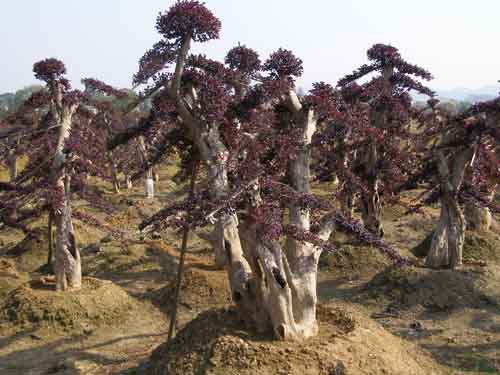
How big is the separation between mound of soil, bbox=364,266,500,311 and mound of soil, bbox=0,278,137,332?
6.69 meters

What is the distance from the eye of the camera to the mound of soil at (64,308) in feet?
40.2

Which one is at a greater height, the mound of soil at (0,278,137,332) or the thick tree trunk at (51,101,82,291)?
the thick tree trunk at (51,101,82,291)

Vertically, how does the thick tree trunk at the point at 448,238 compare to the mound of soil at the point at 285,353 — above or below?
above

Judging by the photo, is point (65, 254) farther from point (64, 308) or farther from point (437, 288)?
point (437, 288)

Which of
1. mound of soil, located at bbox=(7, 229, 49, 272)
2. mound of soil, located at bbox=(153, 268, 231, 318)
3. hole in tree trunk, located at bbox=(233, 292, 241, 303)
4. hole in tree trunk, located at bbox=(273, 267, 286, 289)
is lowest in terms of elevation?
mound of soil, located at bbox=(153, 268, 231, 318)

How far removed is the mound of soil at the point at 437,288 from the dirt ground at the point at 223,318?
1.0 inches

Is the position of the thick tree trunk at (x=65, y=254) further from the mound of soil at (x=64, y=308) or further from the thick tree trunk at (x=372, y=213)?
the thick tree trunk at (x=372, y=213)

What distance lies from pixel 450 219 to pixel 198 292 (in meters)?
7.35

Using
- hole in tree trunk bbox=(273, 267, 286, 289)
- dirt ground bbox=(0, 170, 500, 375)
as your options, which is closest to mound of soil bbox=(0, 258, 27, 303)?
dirt ground bbox=(0, 170, 500, 375)

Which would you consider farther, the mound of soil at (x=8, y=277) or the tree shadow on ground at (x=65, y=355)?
the mound of soil at (x=8, y=277)

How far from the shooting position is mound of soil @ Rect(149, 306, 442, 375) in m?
7.54

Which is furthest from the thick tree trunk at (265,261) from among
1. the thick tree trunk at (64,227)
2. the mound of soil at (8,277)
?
the mound of soil at (8,277)

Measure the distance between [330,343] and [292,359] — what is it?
79cm

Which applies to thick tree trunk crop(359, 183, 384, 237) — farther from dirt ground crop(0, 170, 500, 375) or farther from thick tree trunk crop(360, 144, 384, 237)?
dirt ground crop(0, 170, 500, 375)
